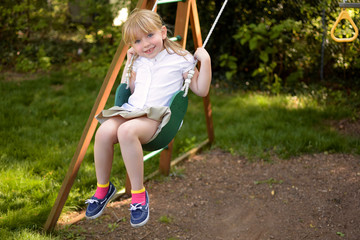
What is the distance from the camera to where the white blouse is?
2391 mm

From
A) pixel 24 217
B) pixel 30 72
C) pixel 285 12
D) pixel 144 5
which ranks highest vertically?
pixel 144 5

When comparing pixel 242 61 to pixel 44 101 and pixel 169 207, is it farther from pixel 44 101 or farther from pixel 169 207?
pixel 169 207

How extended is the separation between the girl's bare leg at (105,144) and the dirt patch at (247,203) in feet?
2.70

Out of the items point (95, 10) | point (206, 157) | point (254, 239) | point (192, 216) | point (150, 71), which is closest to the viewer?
point (150, 71)

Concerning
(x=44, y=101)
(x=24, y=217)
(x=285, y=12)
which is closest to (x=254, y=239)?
(x=24, y=217)

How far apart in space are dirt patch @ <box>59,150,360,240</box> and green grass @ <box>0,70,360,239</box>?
9.3 inches

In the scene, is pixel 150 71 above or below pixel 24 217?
above

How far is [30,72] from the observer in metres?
6.34

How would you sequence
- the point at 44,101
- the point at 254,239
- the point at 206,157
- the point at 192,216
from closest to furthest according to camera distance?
the point at 254,239
the point at 192,216
the point at 206,157
the point at 44,101

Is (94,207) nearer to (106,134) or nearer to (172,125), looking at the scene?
(106,134)

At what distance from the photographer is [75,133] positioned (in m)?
4.23

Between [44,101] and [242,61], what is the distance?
2.90 m

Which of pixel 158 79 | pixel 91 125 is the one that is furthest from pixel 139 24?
pixel 91 125

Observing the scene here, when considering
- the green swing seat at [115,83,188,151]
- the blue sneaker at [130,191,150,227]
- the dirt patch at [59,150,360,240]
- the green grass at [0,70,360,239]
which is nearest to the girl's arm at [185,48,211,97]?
the green swing seat at [115,83,188,151]
